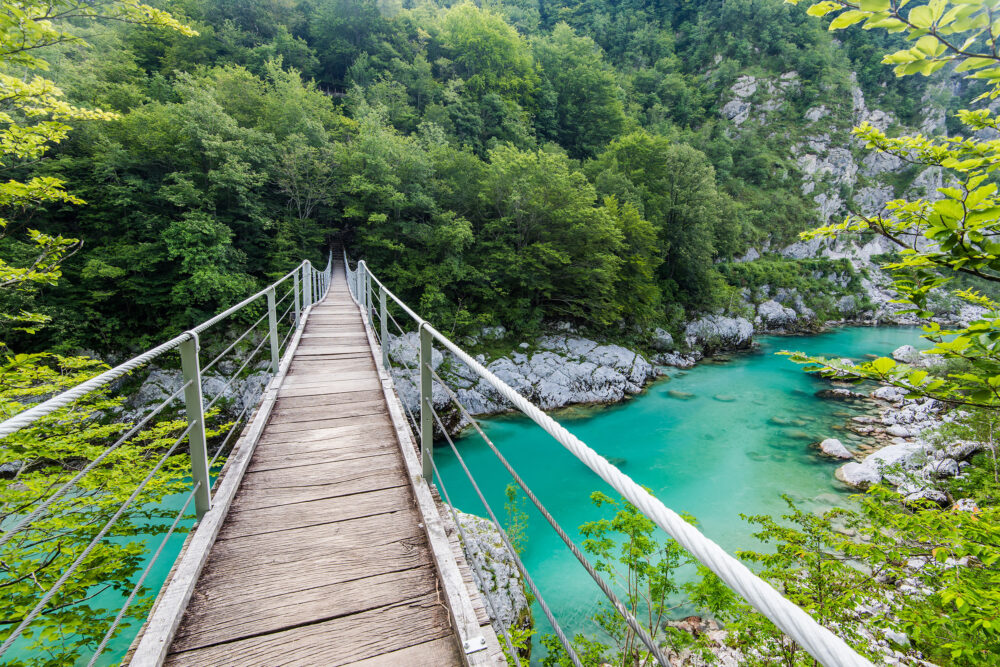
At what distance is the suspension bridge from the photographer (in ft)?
3.62

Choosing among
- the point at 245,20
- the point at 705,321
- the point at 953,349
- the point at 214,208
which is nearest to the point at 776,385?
the point at 705,321

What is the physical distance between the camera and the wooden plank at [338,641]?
1467mm

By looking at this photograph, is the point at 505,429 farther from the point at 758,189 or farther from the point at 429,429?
the point at 758,189

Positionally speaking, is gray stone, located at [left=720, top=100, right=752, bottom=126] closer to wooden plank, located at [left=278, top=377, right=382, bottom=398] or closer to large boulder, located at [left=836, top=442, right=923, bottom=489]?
large boulder, located at [left=836, top=442, right=923, bottom=489]

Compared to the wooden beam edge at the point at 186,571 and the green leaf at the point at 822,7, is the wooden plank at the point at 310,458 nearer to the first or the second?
the wooden beam edge at the point at 186,571

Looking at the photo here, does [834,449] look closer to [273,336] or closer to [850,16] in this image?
[850,16]

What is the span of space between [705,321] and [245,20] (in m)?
39.4

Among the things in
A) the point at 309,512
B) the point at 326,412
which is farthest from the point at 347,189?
the point at 309,512

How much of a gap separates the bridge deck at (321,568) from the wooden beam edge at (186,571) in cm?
5

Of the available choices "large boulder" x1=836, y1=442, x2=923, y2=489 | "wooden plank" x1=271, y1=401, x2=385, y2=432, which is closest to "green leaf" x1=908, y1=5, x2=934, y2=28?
"wooden plank" x1=271, y1=401, x2=385, y2=432

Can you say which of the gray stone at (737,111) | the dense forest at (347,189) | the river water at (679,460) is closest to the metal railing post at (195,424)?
the dense forest at (347,189)

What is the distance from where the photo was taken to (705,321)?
70.7 feet

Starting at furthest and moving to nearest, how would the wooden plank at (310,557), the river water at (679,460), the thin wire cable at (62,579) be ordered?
the river water at (679,460) → the wooden plank at (310,557) → the thin wire cable at (62,579)

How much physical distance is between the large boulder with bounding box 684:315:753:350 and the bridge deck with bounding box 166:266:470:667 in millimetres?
20430
